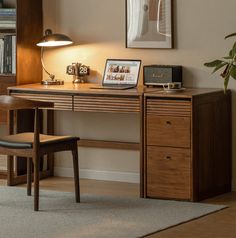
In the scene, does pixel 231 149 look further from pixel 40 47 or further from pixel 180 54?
pixel 40 47

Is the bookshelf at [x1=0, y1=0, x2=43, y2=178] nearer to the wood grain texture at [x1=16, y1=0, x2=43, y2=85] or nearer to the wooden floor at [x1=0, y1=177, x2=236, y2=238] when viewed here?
the wood grain texture at [x1=16, y1=0, x2=43, y2=85]

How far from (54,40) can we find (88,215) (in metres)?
1.59

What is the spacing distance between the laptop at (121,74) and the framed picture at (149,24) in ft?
0.48

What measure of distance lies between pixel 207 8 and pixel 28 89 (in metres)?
1.42

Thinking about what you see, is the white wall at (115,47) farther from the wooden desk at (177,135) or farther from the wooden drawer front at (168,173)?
the wooden drawer front at (168,173)

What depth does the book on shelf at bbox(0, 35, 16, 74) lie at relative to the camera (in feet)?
20.5

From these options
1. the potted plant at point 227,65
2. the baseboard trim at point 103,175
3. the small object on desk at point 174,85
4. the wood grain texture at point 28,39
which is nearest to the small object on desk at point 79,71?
the wood grain texture at point 28,39

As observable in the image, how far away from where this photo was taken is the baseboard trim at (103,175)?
245 inches

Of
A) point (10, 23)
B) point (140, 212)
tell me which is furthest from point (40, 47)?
point (140, 212)

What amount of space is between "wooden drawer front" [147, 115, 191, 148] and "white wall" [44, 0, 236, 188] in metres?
0.55

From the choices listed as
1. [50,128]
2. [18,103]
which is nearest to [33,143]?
[18,103]

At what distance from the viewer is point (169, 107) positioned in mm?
5465

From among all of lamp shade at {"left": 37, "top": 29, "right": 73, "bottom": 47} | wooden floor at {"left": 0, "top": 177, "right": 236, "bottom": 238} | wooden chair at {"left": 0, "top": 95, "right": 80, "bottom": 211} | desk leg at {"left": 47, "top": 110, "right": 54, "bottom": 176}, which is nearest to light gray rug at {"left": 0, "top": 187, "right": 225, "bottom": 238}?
wooden floor at {"left": 0, "top": 177, "right": 236, "bottom": 238}

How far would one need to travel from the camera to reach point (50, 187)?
603 cm
